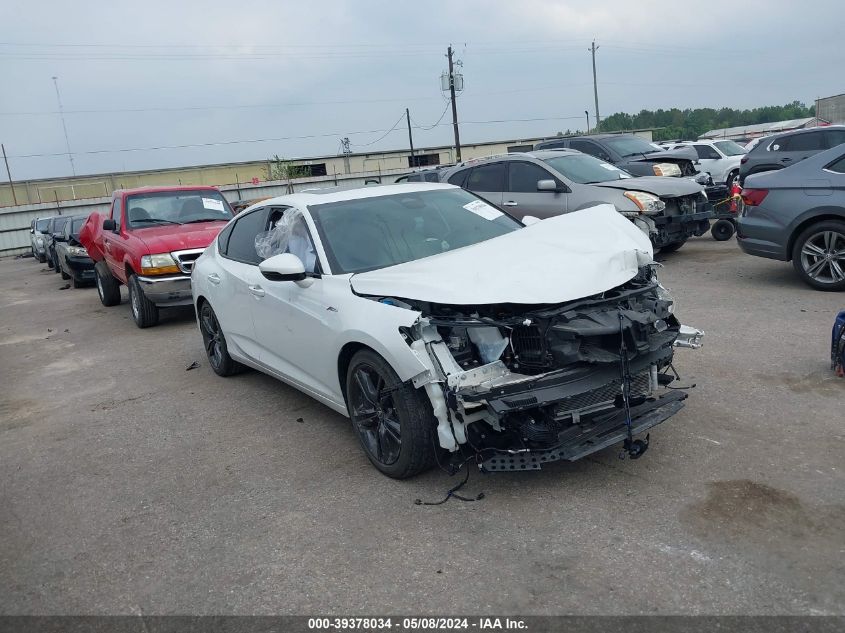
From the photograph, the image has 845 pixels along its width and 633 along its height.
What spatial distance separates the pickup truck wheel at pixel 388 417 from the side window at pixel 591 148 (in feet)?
39.3

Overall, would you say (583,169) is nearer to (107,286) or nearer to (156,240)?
(156,240)

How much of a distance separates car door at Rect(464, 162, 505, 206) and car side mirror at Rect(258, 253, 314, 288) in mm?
6907

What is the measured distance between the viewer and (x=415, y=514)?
12.5 ft

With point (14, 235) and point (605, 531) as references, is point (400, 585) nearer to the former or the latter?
point (605, 531)

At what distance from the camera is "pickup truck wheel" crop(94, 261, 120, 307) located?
1209 cm

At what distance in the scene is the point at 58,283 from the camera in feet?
60.4

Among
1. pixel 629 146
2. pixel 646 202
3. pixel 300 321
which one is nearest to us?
Answer: pixel 300 321

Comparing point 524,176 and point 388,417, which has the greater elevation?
point 524,176

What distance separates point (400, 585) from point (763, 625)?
148cm

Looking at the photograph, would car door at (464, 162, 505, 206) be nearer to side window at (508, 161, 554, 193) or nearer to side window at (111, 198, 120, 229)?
side window at (508, 161, 554, 193)

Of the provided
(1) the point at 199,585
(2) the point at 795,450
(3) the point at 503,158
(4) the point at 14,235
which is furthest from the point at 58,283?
(4) the point at 14,235

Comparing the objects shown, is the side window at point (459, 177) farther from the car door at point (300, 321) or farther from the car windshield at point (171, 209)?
the car door at point (300, 321)

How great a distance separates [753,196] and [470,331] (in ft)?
19.5

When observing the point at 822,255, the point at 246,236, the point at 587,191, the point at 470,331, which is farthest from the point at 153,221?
the point at 822,255
